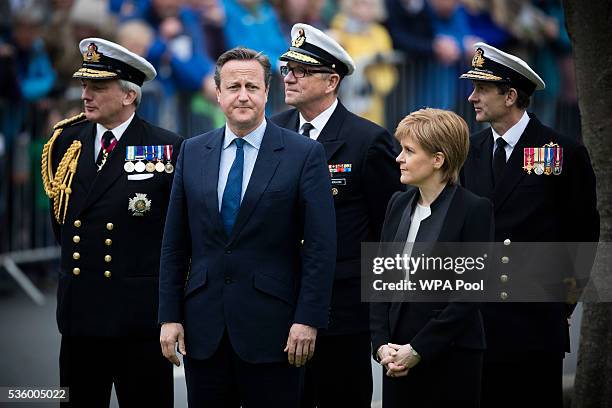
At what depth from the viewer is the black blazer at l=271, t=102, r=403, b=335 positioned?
6367 millimetres

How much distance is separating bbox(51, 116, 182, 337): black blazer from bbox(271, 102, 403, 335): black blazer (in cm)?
90

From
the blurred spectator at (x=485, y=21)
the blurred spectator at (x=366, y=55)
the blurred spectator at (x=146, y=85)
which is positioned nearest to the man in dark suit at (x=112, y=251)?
the blurred spectator at (x=146, y=85)

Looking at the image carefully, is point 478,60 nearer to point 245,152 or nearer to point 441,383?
point 245,152

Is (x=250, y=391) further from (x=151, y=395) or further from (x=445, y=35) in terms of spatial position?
(x=445, y=35)

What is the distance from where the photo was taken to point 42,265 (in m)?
11.6

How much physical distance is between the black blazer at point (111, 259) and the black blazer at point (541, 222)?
1.67 meters

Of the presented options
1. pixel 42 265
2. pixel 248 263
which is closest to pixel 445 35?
pixel 42 265

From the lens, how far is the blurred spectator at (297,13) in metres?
12.6

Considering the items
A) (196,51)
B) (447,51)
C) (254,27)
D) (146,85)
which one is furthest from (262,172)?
(447,51)

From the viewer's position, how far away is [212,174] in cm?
544

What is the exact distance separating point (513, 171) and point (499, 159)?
0.11 meters

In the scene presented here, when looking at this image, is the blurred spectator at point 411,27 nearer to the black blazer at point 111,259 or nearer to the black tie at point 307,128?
the black tie at point 307,128

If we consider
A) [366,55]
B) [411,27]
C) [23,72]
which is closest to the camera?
[23,72]

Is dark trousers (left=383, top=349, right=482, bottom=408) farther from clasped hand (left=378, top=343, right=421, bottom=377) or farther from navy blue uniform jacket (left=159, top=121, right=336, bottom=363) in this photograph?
navy blue uniform jacket (left=159, top=121, right=336, bottom=363)
